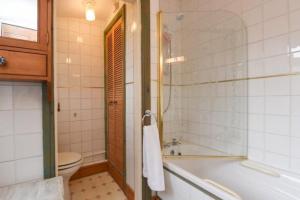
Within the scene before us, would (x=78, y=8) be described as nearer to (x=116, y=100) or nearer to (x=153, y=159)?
(x=116, y=100)

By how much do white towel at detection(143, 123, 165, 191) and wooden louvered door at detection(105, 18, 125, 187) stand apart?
2.05 feet

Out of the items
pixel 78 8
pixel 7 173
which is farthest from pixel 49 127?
pixel 78 8

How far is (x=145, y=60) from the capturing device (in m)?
1.69

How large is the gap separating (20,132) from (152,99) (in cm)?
107

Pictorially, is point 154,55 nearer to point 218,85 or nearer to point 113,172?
point 218,85

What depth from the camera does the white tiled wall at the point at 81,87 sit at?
2.54 metres

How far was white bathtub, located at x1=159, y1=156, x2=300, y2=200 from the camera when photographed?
1.20 metres

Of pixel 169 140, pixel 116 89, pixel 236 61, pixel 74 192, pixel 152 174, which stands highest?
pixel 236 61

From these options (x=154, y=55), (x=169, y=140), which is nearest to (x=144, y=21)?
(x=154, y=55)

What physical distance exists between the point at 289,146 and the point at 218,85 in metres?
0.82

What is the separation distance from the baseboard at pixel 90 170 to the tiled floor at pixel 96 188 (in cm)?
7

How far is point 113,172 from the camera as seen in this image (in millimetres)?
2506

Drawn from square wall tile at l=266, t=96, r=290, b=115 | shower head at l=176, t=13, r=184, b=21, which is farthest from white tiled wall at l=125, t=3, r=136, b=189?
square wall tile at l=266, t=96, r=290, b=115

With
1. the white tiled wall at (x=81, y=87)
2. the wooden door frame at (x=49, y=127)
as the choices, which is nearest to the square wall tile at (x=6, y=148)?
the wooden door frame at (x=49, y=127)
